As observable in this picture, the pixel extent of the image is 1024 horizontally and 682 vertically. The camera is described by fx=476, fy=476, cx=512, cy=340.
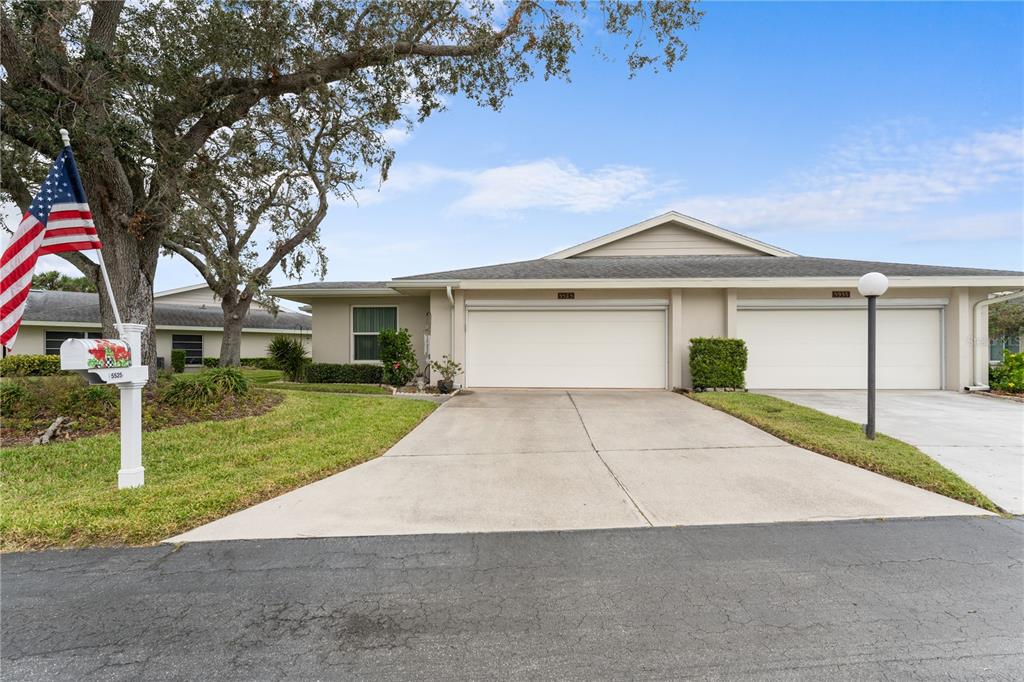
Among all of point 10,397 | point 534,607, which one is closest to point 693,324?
point 534,607

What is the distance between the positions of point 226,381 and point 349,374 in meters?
5.35

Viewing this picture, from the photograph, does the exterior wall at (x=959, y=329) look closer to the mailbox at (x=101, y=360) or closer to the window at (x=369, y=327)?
the window at (x=369, y=327)

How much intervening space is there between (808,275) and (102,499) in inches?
517

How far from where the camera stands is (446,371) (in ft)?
37.7

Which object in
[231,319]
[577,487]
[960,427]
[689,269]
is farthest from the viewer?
[231,319]

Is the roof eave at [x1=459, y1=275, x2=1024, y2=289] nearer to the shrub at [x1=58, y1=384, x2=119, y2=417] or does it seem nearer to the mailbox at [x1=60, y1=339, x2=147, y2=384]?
the shrub at [x1=58, y1=384, x2=119, y2=417]

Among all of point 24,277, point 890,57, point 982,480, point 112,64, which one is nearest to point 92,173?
point 112,64

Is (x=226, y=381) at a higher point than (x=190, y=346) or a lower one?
lower

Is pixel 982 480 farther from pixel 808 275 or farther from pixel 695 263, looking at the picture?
pixel 695 263

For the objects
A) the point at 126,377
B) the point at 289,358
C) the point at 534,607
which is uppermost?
the point at 126,377

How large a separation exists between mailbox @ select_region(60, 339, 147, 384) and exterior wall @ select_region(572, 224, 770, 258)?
11942mm

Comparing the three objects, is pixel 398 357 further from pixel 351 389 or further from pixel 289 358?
pixel 289 358

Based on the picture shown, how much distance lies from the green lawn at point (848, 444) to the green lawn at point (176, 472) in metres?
5.71

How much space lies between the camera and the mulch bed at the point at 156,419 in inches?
260
